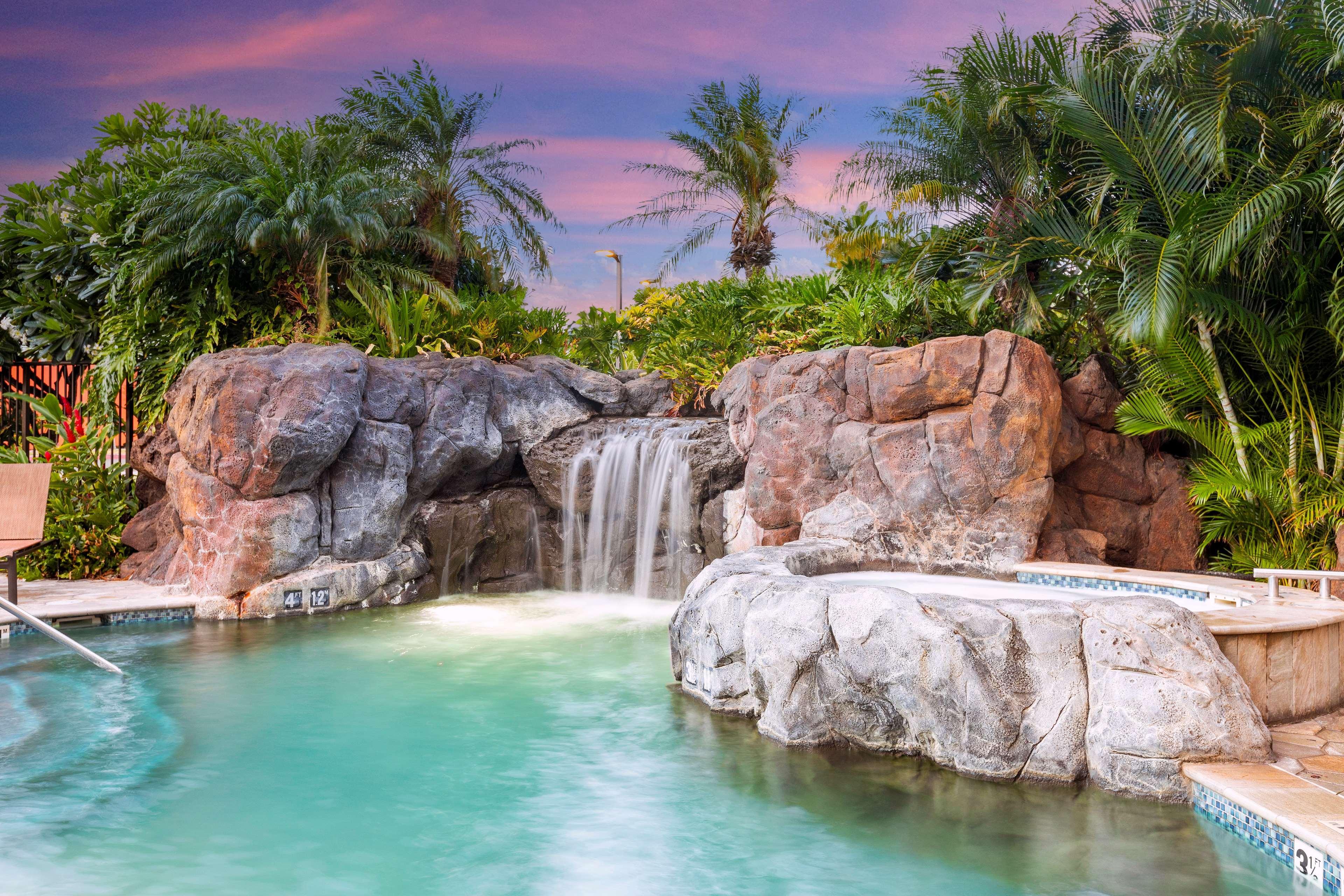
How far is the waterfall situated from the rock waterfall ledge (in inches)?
193

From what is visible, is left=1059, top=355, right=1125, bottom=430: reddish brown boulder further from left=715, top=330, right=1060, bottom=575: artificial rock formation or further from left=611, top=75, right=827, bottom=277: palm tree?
left=611, top=75, right=827, bottom=277: palm tree

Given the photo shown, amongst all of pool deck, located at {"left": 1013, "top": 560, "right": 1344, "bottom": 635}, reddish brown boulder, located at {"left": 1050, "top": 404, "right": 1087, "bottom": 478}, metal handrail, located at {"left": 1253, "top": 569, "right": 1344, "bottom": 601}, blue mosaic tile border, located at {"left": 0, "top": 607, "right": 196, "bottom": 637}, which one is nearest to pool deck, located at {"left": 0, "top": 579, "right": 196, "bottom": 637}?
blue mosaic tile border, located at {"left": 0, "top": 607, "right": 196, "bottom": 637}

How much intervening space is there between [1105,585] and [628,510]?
540 cm

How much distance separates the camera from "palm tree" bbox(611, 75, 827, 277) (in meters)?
18.2

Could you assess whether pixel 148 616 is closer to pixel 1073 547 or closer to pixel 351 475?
pixel 351 475

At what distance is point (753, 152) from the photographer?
17.9 meters

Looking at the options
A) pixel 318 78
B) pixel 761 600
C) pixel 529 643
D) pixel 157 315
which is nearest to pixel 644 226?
pixel 318 78

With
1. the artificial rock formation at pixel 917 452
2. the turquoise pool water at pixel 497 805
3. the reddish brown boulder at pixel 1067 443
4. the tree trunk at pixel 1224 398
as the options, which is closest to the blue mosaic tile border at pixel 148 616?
the turquoise pool water at pixel 497 805

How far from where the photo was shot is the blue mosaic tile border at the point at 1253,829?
11.7 ft

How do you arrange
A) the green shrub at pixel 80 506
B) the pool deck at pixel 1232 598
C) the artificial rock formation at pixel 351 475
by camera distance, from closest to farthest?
the pool deck at pixel 1232 598 → the artificial rock formation at pixel 351 475 → the green shrub at pixel 80 506

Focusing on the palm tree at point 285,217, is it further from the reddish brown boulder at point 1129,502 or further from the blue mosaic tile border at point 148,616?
the reddish brown boulder at point 1129,502

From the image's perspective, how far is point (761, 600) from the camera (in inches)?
222

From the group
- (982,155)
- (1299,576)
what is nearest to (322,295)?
(982,155)

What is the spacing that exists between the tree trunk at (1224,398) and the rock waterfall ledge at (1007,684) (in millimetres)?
4303
